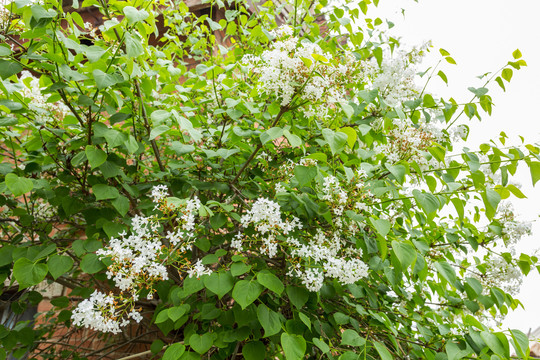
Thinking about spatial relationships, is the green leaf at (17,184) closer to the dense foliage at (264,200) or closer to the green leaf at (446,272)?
the dense foliage at (264,200)

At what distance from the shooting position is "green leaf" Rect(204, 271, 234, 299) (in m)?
1.15

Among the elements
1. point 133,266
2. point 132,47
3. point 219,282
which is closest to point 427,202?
point 219,282

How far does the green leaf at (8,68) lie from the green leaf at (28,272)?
2.25 feet

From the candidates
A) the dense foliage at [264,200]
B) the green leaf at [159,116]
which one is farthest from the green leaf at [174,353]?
the green leaf at [159,116]

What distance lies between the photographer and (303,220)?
1.60 meters

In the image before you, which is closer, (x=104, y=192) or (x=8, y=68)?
(x=8, y=68)

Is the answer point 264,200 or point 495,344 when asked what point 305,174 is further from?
point 495,344

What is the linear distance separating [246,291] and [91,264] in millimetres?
644

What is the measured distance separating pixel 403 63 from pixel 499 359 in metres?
1.29

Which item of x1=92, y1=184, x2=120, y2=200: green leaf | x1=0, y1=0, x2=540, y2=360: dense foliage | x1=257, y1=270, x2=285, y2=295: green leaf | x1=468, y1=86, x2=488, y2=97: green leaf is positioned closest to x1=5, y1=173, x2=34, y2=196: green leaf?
x1=0, y1=0, x2=540, y2=360: dense foliage

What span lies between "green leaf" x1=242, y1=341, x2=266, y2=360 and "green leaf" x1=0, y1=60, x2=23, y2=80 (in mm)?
1377

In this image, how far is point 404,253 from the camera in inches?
44.9

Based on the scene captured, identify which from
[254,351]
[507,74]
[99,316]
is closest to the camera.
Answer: [99,316]

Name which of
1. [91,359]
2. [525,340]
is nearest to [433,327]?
[525,340]
